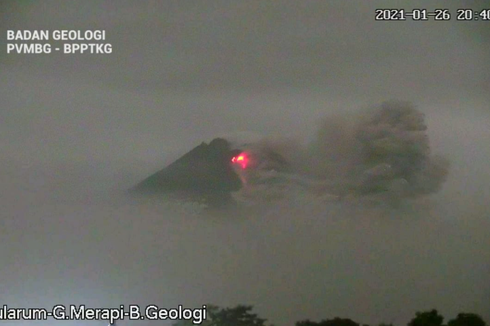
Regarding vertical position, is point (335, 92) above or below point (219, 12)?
below

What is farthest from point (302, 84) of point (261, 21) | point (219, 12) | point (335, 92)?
point (219, 12)

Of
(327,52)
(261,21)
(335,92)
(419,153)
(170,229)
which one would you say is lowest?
(170,229)

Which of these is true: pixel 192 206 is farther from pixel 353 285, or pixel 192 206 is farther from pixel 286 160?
pixel 353 285

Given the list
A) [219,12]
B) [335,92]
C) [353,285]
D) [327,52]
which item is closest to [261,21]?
[219,12]

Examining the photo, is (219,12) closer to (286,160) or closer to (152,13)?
(152,13)

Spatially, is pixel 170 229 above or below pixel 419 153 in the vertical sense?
below

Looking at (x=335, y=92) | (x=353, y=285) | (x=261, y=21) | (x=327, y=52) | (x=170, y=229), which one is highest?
(x=261, y=21)

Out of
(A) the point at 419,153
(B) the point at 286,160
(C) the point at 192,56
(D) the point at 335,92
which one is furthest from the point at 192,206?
(A) the point at 419,153
